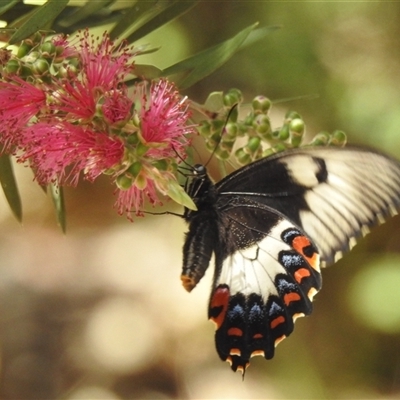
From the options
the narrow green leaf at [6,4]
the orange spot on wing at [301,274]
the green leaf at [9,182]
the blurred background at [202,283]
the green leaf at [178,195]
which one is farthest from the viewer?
the blurred background at [202,283]

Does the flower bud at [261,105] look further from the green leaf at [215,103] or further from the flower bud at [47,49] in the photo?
the flower bud at [47,49]

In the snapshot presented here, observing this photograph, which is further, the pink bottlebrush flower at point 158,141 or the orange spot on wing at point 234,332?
the orange spot on wing at point 234,332

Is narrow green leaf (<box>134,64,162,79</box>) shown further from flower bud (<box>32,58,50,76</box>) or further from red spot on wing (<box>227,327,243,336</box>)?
red spot on wing (<box>227,327,243,336</box>)

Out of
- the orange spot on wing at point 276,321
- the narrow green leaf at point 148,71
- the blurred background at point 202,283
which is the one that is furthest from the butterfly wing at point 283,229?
the blurred background at point 202,283

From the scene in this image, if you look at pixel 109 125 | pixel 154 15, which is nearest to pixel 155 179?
pixel 109 125

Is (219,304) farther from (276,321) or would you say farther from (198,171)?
(198,171)

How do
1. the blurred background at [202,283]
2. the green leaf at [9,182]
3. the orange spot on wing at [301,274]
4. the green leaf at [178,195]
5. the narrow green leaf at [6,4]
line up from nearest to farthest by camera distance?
the green leaf at [178,195] < the narrow green leaf at [6,4] < the green leaf at [9,182] < the orange spot on wing at [301,274] < the blurred background at [202,283]
